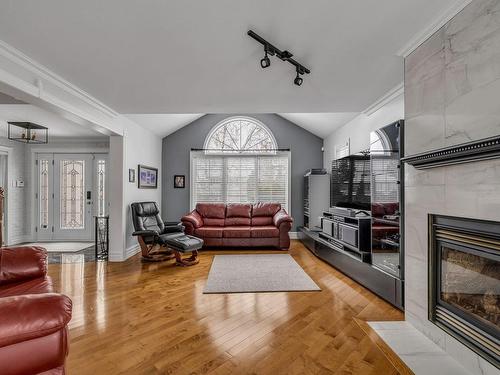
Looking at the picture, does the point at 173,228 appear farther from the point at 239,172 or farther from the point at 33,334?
the point at 33,334

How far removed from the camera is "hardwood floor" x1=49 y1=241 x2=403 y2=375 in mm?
1764

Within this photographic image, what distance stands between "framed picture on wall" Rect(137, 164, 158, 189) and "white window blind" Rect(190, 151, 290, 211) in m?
0.93

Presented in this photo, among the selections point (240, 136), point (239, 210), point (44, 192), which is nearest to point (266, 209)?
point (239, 210)

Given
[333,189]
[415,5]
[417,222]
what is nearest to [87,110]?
[415,5]

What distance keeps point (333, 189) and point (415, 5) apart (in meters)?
3.76

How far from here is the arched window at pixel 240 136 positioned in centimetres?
661

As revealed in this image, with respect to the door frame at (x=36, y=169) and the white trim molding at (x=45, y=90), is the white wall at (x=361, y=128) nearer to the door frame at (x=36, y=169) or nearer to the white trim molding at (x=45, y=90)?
the white trim molding at (x=45, y=90)

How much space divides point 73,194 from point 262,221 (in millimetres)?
4287

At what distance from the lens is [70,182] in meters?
6.01

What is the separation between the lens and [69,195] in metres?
6.00

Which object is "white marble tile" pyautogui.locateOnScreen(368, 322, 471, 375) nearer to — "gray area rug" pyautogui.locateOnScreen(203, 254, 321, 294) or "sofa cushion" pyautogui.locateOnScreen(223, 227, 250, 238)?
"gray area rug" pyautogui.locateOnScreen(203, 254, 321, 294)

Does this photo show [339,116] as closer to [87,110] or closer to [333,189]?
[333,189]

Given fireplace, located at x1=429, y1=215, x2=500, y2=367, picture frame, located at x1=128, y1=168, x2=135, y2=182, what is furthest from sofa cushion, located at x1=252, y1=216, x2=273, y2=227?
fireplace, located at x1=429, y1=215, x2=500, y2=367

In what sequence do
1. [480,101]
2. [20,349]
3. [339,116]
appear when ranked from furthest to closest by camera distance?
[339,116] < [480,101] < [20,349]
